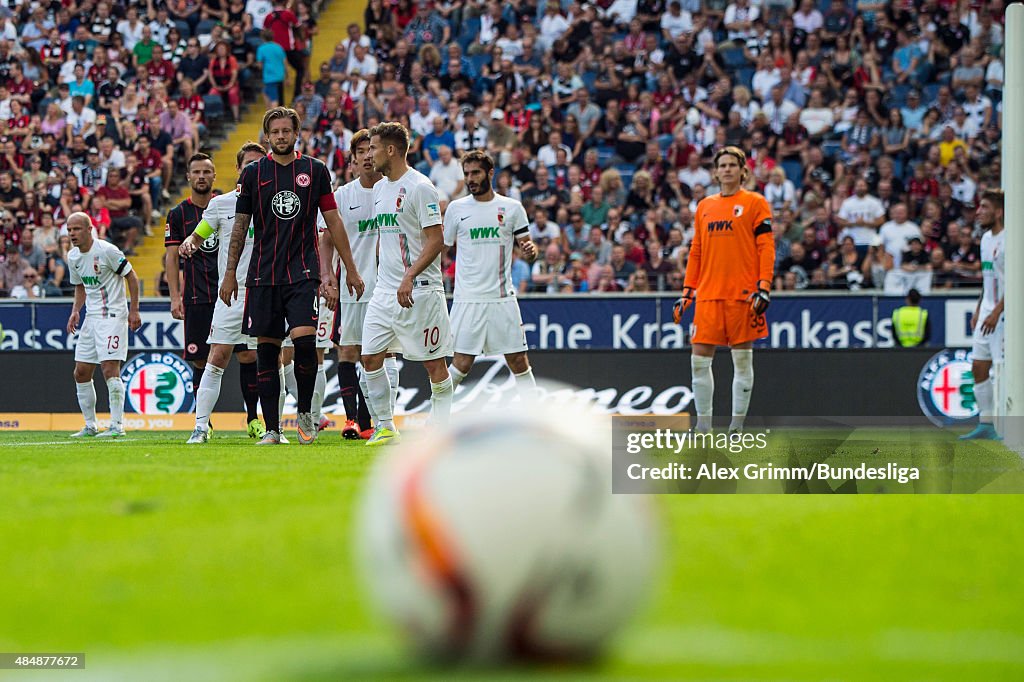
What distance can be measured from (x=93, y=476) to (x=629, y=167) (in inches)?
536

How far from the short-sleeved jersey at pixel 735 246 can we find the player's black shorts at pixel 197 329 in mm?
4527

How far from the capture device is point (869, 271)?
17.5 m

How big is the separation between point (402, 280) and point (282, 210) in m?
1.03

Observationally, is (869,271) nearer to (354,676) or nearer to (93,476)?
(93,476)

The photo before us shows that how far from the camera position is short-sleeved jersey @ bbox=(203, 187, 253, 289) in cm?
1132

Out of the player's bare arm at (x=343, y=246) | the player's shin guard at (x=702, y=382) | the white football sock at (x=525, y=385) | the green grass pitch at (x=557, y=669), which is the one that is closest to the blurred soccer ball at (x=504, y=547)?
the green grass pitch at (x=557, y=669)

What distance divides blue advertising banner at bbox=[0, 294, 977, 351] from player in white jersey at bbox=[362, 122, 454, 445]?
5.61 metres

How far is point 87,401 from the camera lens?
1356 centimetres

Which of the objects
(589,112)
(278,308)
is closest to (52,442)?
(278,308)

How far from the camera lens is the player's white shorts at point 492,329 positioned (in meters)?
11.4

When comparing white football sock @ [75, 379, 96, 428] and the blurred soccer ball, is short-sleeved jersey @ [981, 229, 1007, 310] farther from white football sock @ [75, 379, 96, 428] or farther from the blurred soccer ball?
the blurred soccer ball

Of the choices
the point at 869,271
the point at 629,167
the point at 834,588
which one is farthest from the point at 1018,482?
the point at 629,167

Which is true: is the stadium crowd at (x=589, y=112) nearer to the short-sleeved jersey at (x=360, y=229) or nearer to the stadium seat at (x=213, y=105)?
the stadium seat at (x=213, y=105)

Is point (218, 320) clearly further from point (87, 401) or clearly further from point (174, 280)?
point (87, 401)
